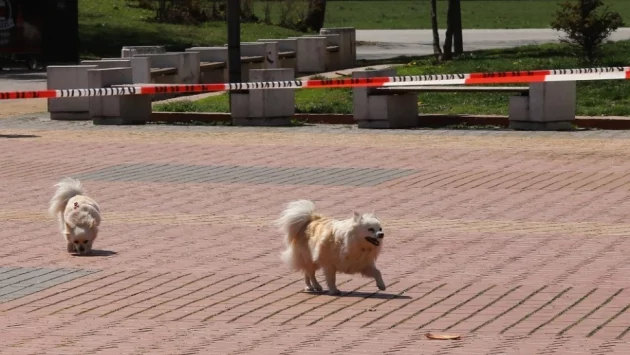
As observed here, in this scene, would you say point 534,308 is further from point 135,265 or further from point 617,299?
point 135,265

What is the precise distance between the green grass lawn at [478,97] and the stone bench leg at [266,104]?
94cm

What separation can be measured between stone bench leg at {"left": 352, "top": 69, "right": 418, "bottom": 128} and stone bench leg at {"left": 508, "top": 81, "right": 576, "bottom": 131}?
1.60 metres

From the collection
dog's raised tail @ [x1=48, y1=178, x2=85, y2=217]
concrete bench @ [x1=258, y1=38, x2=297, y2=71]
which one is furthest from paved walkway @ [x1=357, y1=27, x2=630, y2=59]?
dog's raised tail @ [x1=48, y1=178, x2=85, y2=217]

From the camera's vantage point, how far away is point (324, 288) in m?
10.6

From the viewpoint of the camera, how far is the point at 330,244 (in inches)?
396

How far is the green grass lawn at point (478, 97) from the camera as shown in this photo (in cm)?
2341

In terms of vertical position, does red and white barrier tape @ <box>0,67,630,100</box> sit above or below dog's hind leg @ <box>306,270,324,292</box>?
above

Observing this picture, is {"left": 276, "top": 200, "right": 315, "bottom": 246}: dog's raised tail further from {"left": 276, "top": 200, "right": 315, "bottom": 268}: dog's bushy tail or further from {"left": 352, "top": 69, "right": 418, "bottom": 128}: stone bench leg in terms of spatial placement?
{"left": 352, "top": 69, "right": 418, "bottom": 128}: stone bench leg

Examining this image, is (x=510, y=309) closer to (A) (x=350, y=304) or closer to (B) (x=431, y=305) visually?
(B) (x=431, y=305)

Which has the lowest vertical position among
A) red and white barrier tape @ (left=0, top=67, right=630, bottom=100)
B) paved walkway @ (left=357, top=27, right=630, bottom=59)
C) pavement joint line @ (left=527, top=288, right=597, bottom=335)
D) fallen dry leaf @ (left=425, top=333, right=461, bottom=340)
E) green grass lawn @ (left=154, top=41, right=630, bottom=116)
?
paved walkway @ (left=357, top=27, right=630, bottom=59)

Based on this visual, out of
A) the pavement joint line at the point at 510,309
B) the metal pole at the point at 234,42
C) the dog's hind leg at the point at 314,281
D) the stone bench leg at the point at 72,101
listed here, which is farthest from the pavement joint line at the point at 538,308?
the stone bench leg at the point at 72,101

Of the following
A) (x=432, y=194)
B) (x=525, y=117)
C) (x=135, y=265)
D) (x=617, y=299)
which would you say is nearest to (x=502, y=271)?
(x=617, y=299)

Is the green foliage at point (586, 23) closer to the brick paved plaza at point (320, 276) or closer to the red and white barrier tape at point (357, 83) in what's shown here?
the red and white barrier tape at point (357, 83)

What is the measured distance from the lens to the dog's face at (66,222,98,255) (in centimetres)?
1181
